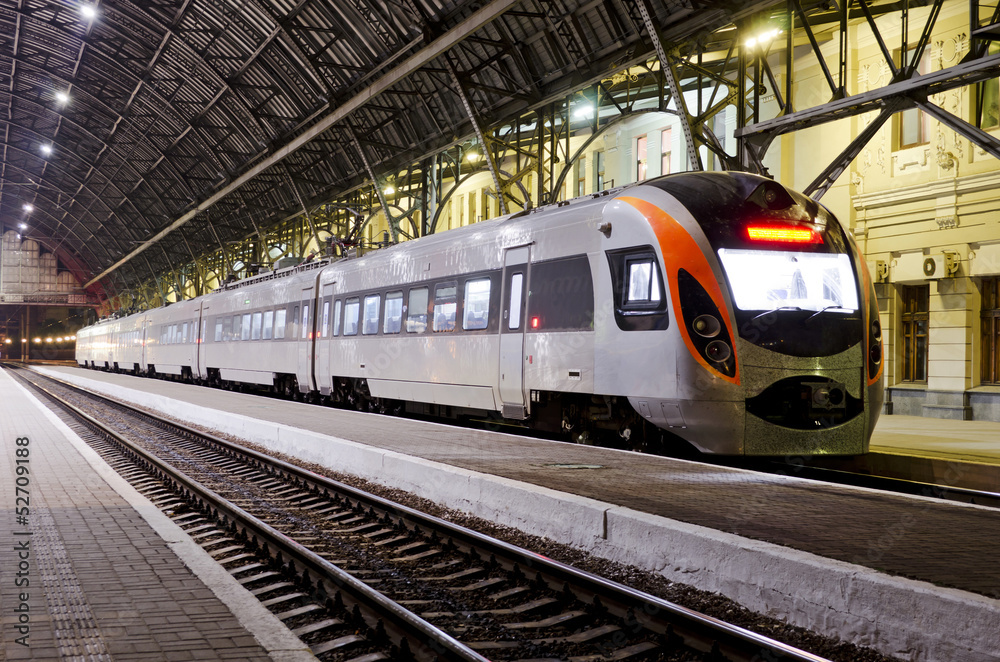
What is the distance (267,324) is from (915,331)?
52.9 ft

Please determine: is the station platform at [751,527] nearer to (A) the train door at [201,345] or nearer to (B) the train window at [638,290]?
(B) the train window at [638,290]

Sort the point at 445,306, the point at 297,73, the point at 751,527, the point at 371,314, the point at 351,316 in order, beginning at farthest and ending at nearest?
the point at 297,73 < the point at 351,316 < the point at 371,314 < the point at 445,306 < the point at 751,527

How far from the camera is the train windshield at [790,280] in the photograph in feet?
31.8

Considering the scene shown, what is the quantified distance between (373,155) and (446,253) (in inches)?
679

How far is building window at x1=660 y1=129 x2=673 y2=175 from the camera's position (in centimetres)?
2680

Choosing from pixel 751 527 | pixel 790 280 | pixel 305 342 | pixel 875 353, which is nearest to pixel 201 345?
pixel 305 342

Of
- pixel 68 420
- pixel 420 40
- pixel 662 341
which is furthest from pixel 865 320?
pixel 68 420

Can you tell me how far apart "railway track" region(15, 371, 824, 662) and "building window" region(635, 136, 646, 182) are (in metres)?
19.7

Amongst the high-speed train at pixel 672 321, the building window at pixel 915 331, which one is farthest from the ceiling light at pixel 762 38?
the building window at pixel 915 331

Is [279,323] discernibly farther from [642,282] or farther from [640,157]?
[642,282]

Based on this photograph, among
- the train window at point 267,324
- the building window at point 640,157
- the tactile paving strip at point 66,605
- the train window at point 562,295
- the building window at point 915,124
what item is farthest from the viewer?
the building window at point 640,157

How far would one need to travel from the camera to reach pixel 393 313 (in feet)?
54.5

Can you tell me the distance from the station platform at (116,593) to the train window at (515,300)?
18.1 ft

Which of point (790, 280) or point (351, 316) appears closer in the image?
point (790, 280)
